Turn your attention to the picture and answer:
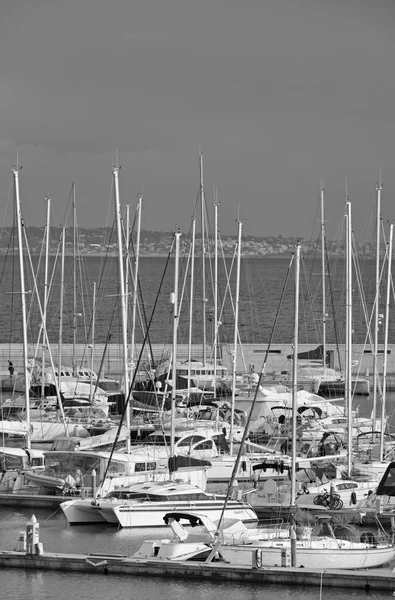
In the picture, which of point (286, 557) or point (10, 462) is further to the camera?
point (10, 462)

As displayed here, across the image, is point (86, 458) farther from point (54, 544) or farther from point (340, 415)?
point (340, 415)

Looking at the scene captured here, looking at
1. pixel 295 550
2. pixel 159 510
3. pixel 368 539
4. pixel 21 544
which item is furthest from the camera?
pixel 159 510

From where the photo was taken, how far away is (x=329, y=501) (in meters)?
36.8

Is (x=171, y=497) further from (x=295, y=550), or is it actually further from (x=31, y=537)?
(x=295, y=550)

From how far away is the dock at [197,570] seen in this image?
95.9ft

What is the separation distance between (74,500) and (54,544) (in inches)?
87.4

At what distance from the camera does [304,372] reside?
6500 cm

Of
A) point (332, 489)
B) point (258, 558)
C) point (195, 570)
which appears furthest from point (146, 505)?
point (258, 558)

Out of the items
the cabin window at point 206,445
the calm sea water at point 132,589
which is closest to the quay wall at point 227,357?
the cabin window at point 206,445

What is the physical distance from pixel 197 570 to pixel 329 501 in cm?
775

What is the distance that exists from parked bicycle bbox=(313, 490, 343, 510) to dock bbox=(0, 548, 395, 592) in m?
6.66

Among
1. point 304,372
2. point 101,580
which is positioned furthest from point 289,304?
point 101,580

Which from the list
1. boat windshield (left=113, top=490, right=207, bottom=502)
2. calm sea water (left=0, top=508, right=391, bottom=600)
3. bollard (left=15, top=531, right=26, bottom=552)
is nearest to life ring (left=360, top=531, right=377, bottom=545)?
calm sea water (left=0, top=508, right=391, bottom=600)

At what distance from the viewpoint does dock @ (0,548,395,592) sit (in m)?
29.2
